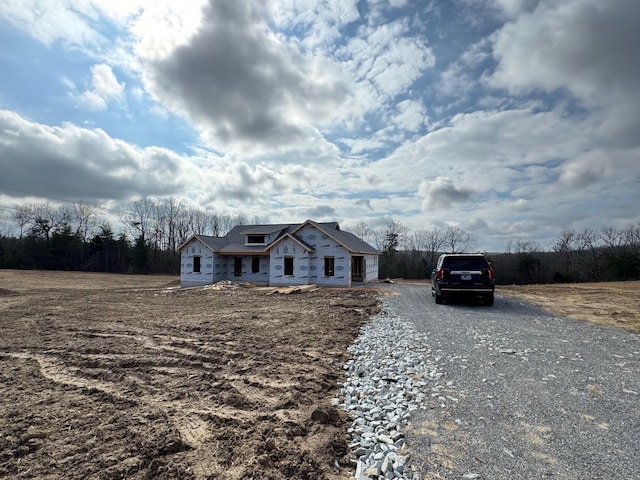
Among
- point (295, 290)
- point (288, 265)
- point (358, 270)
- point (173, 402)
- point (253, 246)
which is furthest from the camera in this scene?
point (358, 270)

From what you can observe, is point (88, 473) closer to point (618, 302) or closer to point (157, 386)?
point (157, 386)

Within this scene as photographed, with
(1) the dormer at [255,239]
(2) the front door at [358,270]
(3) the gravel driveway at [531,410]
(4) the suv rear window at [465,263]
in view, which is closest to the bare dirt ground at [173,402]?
(3) the gravel driveway at [531,410]

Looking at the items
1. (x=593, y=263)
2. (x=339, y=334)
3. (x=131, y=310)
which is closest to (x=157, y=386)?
(x=339, y=334)

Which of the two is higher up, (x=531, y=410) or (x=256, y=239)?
(x=256, y=239)

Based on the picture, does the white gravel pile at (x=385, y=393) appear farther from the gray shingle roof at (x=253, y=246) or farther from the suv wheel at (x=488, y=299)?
the gray shingle roof at (x=253, y=246)

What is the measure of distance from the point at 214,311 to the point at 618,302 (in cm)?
1647

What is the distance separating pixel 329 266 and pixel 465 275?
11.6m

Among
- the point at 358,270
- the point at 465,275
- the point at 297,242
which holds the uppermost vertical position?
the point at 297,242

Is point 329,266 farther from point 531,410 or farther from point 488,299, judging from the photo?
point 531,410

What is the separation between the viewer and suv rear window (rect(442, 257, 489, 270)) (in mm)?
11227

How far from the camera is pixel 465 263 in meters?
11.4

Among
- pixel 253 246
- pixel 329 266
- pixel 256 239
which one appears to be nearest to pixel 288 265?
pixel 329 266

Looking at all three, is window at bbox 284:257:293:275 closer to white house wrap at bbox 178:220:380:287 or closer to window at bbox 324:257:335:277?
white house wrap at bbox 178:220:380:287

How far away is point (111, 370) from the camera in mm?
5367
